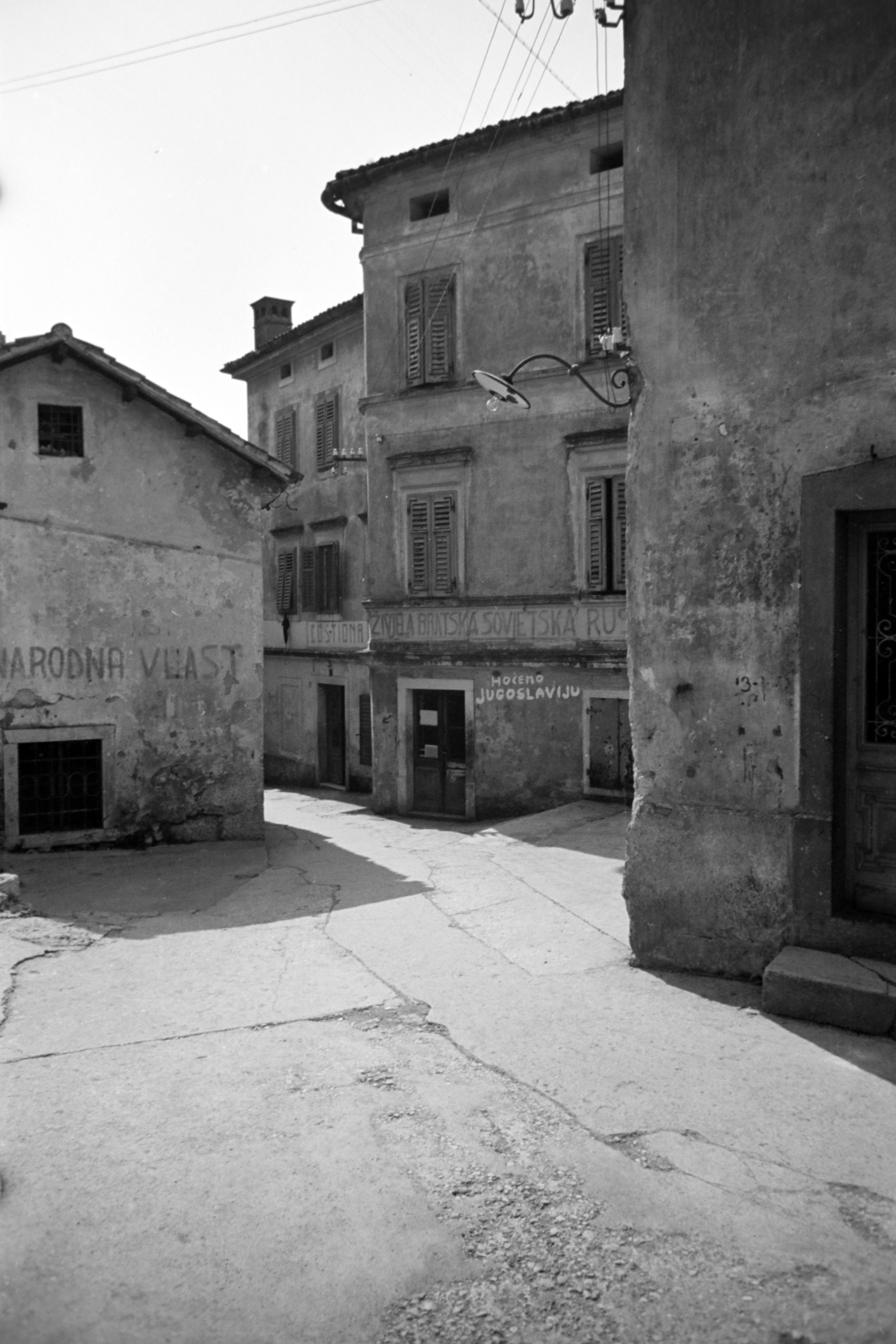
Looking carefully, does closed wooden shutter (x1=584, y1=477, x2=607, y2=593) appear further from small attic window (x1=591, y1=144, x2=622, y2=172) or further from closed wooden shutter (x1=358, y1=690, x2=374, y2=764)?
closed wooden shutter (x1=358, y1=690, x2=374, y2=764)

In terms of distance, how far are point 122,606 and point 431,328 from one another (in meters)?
7.62

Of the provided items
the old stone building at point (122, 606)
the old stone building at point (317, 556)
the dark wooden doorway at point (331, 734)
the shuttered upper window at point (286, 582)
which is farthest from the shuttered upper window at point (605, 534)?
the shuttered upper window at point (286, 582)

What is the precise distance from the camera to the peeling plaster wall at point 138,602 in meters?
12.6

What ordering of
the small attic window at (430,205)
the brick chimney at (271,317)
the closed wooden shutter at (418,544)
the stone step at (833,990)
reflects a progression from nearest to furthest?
1. the stone step at (833,990)
2. the small attic window at (430,205)
3. the closed wooden shutter at (418,544)
4. the brick chimney at (271,317)

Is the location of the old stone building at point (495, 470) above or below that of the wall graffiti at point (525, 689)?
above

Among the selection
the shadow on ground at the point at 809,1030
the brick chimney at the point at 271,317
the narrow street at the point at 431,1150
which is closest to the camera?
the narrow street at the point at 431,1150

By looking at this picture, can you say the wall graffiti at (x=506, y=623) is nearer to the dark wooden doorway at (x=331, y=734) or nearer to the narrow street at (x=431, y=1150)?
the dark wooden doorway at (x=331, y=734)

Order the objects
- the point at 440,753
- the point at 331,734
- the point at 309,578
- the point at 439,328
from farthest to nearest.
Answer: the point at 309,578
the point at 331,734
the point at 440,753
the point at 439,328

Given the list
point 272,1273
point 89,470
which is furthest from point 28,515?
point 272,1273

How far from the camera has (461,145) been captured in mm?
16250

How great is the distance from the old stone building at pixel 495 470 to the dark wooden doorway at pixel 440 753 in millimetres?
34

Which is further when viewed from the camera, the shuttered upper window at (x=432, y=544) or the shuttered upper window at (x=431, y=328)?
the shuttered upper window at (x=432, y=544)

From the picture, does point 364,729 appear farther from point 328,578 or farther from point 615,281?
point 615,281

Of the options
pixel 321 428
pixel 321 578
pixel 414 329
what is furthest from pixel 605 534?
pixel 321 428
